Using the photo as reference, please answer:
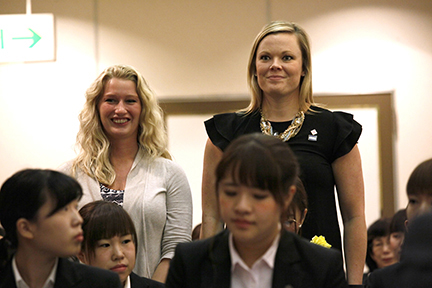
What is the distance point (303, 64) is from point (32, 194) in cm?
129

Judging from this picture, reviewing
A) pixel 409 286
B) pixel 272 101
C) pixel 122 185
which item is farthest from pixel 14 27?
pixel 409 286

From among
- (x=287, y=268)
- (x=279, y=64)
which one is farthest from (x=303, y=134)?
(x=287, y=268)

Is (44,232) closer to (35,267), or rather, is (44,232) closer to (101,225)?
(35,267)

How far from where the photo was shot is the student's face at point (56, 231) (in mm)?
1834

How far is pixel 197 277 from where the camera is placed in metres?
1.64

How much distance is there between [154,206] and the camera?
266 cm

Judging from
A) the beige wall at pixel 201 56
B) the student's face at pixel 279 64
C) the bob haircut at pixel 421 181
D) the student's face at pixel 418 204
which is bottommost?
the student's face at pixel 418 204

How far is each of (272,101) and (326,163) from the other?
0.36 metres

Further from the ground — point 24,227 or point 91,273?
point 24,227

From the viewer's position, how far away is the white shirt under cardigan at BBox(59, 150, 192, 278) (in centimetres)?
264

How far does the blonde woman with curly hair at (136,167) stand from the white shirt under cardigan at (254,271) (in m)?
1.05

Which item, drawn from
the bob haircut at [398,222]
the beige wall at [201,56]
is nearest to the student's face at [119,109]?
the bob haircut at [398,222]

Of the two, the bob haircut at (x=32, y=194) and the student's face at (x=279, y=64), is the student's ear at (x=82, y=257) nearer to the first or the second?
the bob haircut at (x=32, y=194)

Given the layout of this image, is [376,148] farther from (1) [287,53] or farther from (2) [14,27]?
(2) [14,27]
